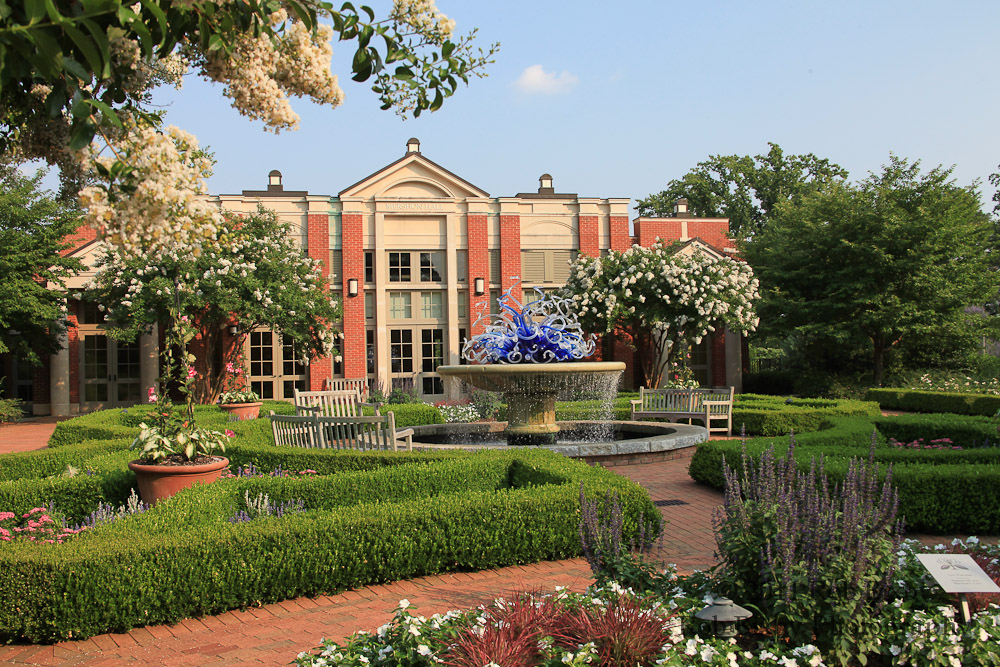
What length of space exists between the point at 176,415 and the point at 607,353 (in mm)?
21108

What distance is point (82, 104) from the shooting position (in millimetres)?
2354

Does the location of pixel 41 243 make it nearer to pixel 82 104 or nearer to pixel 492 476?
pixel 492 476

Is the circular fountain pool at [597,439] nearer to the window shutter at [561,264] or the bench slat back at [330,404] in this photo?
the bench slat back at [330,404]

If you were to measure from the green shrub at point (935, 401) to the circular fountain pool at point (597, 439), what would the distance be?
374 inches

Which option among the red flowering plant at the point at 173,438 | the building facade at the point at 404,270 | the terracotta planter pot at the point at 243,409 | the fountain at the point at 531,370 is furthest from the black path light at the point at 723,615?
the building facade at the point at 404,270

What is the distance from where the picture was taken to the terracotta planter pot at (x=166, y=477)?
6.21 m

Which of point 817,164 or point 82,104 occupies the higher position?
point 817,164

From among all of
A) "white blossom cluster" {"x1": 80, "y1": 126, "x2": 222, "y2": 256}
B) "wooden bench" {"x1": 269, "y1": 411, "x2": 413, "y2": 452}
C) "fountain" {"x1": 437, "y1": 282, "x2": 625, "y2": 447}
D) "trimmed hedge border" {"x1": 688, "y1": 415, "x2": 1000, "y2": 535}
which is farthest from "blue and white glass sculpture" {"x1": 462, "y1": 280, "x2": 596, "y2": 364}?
"white blossom cluster" {"x1": 80, "y1": 126, "x2": 222, "y2": 256}

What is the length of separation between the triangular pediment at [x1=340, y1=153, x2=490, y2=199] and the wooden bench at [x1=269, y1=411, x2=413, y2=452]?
17.7m

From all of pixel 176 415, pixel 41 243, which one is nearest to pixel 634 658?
pixel 176 415

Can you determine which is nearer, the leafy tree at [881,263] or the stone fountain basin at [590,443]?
the stone fountain basin at [590,443]

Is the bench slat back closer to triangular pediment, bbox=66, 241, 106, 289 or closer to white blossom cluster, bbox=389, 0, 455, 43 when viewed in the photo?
white blossom cluster, bbox=389, 0, 455, 43

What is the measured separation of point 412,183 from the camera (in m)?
25.4

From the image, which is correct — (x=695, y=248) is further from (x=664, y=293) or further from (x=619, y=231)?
(x=664, y=293)
